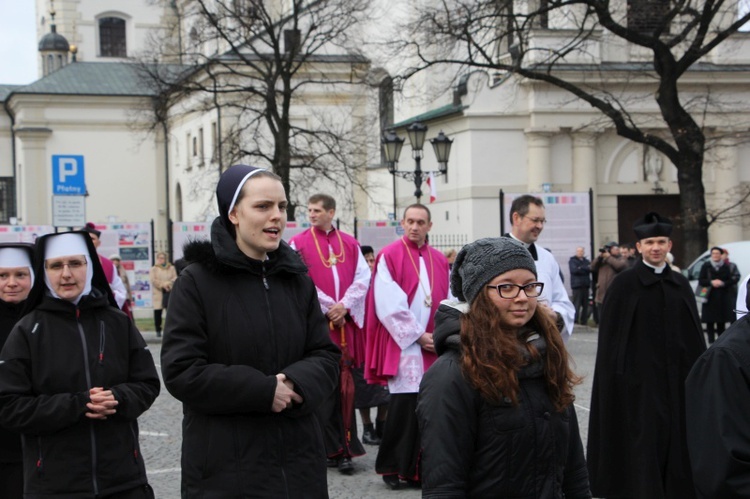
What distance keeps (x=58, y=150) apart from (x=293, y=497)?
63.0m

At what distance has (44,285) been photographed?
5.61m

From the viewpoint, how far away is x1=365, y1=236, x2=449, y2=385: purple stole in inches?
382

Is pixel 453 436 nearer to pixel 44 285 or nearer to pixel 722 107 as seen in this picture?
pixel 44 285

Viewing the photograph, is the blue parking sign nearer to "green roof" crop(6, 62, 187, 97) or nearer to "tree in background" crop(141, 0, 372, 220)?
"tree in background" crop(141, 0, 372, 220)

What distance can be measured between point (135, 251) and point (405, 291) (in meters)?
18.5

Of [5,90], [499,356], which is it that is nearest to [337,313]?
[499,356]

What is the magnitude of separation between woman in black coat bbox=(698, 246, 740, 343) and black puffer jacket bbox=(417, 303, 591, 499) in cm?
1710

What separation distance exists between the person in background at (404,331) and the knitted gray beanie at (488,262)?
208 inches

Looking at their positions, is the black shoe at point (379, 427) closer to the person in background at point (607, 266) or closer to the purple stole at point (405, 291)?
the purple stole at point (405, 291)

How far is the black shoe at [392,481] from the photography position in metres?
9.38

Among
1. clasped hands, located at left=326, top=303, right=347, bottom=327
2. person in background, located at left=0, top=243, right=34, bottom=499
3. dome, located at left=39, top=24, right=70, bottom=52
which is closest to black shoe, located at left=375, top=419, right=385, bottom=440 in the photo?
clasped hands, located at left=326, top=303, right=347, bottom=327

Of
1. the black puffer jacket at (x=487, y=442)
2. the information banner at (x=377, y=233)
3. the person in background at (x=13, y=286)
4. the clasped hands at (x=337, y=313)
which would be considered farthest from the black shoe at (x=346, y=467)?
the information banner at (x=377, y=233)

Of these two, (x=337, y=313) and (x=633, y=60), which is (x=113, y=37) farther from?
(x=337, y=313)

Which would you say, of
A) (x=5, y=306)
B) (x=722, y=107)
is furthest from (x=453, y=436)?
(x=722, y=107)
